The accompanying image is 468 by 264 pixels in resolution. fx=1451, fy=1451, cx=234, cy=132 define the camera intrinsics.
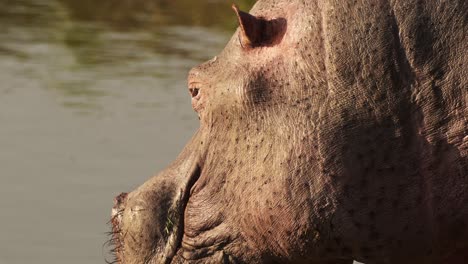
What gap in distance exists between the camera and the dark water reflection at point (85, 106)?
9.60m

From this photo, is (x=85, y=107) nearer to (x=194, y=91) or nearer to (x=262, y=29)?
(x=194, y=91)

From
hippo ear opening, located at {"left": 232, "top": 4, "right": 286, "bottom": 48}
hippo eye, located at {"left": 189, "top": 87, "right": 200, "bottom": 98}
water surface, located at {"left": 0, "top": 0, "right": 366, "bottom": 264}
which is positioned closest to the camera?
hippo ear opening, located at {"left": 232, "top": 4, "right": 286, "bottom": 48}

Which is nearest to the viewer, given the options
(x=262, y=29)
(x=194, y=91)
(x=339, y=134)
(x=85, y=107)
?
(x=339, y=134)

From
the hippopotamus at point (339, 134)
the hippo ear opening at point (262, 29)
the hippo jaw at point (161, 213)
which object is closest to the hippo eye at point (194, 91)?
the hippopotamus at point (339, 134)

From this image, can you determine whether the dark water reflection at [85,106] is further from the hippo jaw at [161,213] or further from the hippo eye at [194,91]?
the hippo eye at [194,91]

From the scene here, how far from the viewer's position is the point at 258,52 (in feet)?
17.2

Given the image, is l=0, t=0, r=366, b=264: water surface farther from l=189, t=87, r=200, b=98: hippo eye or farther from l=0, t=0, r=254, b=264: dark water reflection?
l=189, t=87, r=200, b=98: hippo eye

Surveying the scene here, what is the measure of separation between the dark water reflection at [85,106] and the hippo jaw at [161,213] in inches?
131

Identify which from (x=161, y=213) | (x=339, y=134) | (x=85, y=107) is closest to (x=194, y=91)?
(x=161, y=213)

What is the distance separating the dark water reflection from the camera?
9602 mm

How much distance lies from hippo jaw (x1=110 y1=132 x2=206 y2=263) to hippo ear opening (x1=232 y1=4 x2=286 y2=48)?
0.60 metres

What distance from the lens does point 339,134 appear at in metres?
4.89

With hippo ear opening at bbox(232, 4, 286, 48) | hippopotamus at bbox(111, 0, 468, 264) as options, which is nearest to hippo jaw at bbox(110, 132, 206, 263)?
hippopotamus at bbox(111, 0, 468, 264)

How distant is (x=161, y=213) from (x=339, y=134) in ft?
3.26
